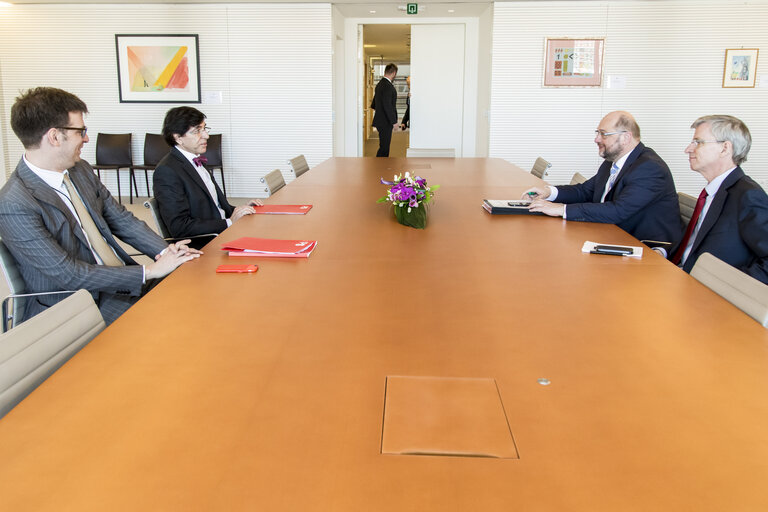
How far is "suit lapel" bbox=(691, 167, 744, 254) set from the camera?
111 inches

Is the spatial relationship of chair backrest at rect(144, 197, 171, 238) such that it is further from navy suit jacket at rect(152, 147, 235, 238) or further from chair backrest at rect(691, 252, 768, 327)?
chair backrest at rect(691, 252, 768, 327)

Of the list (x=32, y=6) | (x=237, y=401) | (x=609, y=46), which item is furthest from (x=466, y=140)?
(x=237, y=401)

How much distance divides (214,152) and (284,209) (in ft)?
16.2

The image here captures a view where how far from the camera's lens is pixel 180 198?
3559mm

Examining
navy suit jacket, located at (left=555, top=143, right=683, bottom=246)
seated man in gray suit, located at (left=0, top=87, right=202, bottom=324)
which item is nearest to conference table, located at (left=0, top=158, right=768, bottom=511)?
seated man in gray suit, located at (left=0, top=87, right=202, bottom=324)

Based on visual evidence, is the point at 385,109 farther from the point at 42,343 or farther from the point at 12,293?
the point at 42,343

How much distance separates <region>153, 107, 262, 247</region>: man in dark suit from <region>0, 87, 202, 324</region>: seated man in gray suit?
0.68 metres

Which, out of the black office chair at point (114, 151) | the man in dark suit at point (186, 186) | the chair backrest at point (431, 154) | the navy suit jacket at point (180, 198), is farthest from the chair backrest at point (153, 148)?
the navy suit jacket at point (180, 198)

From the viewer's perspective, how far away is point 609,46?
7.82m

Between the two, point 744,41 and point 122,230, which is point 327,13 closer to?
point 744,41

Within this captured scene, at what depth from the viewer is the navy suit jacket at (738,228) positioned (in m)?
2.59

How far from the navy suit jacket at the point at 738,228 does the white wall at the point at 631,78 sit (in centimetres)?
542

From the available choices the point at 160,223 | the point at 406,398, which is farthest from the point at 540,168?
the point at 406,398

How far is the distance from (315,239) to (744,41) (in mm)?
7370
